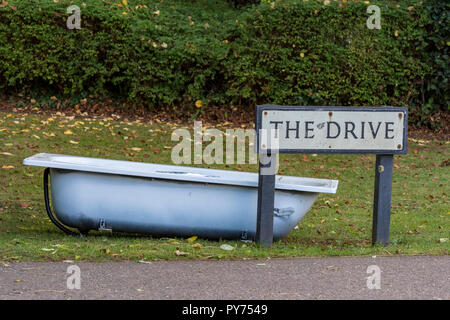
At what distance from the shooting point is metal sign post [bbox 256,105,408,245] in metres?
5.50

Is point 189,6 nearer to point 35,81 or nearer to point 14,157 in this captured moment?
point 35,81

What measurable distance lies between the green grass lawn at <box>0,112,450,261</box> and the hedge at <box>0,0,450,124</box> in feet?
3.51

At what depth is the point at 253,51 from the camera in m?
12.6

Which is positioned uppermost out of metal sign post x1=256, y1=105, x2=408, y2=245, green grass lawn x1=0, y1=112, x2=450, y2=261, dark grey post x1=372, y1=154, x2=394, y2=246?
metal sign post x1=256, y1=105, x2=408, y2=245

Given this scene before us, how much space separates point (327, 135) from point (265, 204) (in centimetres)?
77

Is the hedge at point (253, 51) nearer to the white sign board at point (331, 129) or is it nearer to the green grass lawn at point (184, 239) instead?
the green grass lawn at point (184, 239)

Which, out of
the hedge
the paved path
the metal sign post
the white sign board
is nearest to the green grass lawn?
the paved path

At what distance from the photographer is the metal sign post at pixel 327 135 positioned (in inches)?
216

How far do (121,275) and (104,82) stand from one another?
866 centimetres

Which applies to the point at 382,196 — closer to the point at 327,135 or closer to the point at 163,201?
the point at 327,135

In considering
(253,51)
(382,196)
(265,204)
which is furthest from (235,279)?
(253,51)

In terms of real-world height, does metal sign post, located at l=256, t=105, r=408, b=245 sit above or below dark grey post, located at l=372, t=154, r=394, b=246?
above

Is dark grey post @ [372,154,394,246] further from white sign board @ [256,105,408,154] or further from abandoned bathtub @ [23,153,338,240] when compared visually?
abandoned bathtub @ [23,153,338,240]

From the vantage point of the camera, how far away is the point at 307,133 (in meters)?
5.54
